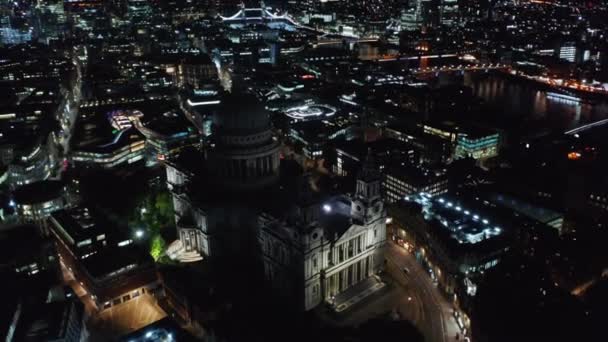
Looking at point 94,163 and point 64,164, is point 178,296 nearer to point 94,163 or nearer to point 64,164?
point 94,163

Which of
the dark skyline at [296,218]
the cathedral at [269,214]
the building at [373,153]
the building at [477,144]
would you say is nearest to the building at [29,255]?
the dark skyline at [296,218]

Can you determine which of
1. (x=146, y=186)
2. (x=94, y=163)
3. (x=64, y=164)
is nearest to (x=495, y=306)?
(x=146, y=186)

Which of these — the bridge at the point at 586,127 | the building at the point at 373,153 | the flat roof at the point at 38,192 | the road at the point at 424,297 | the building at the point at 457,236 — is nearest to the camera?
the road at the point at 424,297

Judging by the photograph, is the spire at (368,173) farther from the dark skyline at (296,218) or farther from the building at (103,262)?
the building at (103,262)

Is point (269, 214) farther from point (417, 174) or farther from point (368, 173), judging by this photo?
point (417, 174)

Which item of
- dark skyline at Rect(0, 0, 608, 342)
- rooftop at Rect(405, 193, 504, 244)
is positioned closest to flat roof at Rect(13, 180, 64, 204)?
dark skyline at Rect(0, 0, 608, 342)

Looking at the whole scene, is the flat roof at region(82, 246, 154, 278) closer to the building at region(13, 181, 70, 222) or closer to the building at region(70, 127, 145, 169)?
the building at region(13, 181, 70, 222)
